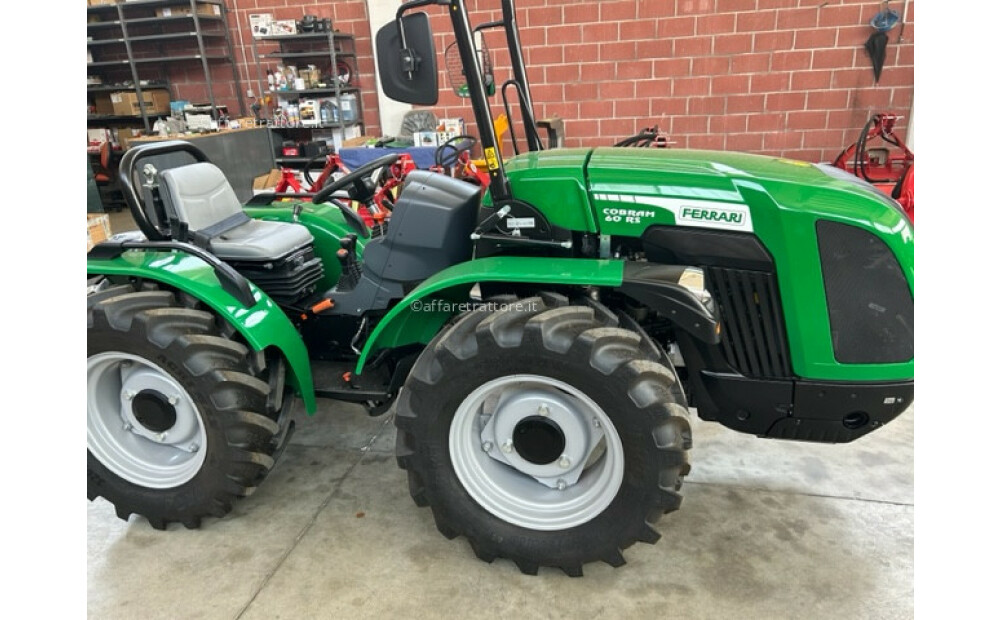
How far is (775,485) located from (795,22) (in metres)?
4.86

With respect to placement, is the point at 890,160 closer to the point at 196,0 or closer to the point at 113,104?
the point at 196,0

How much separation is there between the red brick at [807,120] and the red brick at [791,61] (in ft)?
1.34

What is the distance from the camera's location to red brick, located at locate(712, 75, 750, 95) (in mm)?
5871

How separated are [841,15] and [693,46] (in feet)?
4.13

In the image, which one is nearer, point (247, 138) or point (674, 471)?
point (674, 471)

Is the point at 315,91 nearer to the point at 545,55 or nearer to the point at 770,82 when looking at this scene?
the point at 545,55

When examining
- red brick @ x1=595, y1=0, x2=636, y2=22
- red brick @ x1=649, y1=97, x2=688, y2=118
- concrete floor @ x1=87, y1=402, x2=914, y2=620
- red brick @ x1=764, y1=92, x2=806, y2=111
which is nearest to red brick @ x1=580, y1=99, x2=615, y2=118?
red brick @ x1=649, y1=97, x2=688, y2=118

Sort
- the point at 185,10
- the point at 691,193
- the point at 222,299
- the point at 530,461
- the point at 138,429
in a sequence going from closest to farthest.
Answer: the point at 691,193 < the point at 530,461 < the point at 222,299 < the point at 138,429 < the point at 185,10

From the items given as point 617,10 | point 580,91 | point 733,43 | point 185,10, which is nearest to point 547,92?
point 580,91

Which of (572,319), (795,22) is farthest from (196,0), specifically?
(572,319)

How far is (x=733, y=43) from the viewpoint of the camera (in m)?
5.77

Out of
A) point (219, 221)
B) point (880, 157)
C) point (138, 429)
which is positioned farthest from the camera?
point (880, 157)

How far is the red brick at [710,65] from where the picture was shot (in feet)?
19.2

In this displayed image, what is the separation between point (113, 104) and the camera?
7805 millimetres
